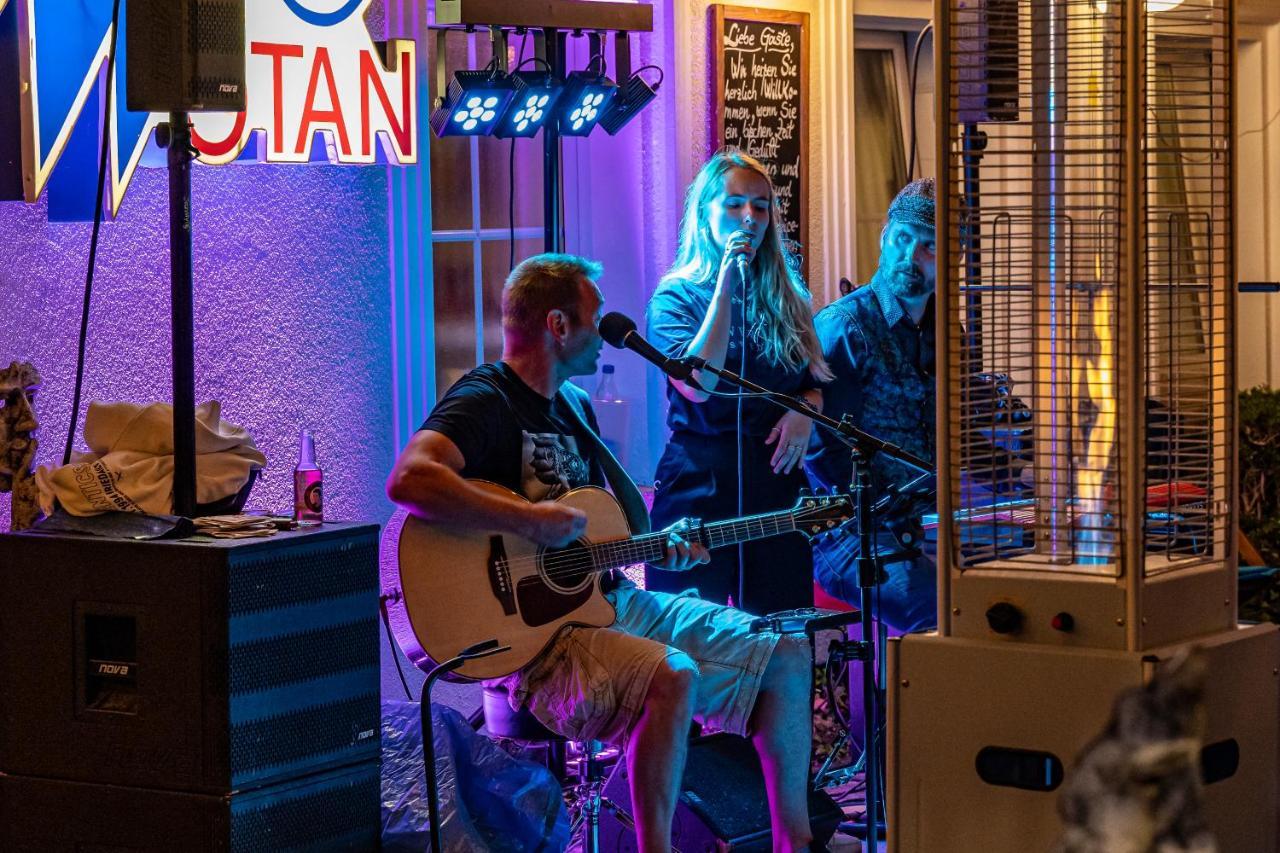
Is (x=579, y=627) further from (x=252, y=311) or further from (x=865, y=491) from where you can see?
(x=252, y=311)

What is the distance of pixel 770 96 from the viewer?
199 inches

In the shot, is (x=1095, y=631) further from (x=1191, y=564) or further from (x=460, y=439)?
(x=460, y=439)

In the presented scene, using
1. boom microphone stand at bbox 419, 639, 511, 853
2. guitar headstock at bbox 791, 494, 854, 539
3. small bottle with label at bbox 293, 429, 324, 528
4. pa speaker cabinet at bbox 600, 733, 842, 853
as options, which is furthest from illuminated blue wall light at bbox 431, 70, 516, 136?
pa speaker cabinet at bbox 600, 733, 842, 853

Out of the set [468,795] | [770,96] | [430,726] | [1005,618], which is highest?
[770,96]

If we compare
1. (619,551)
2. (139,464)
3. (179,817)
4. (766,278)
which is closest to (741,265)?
(766,278)

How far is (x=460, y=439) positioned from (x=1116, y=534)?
5.69ft

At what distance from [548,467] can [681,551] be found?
37 cm

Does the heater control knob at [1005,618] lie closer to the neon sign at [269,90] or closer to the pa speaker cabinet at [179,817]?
the pa speaker cabinet at [179,817]

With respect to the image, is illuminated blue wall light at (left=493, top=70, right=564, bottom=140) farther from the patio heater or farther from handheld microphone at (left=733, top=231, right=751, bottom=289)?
the patio heater

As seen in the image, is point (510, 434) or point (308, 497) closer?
point (308, 497)

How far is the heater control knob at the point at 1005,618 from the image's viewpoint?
2.04 meters

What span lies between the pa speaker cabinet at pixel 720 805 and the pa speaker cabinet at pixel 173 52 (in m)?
1.78

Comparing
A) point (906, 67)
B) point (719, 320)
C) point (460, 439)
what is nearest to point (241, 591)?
point (460, 439)

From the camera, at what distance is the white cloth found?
308 cm
